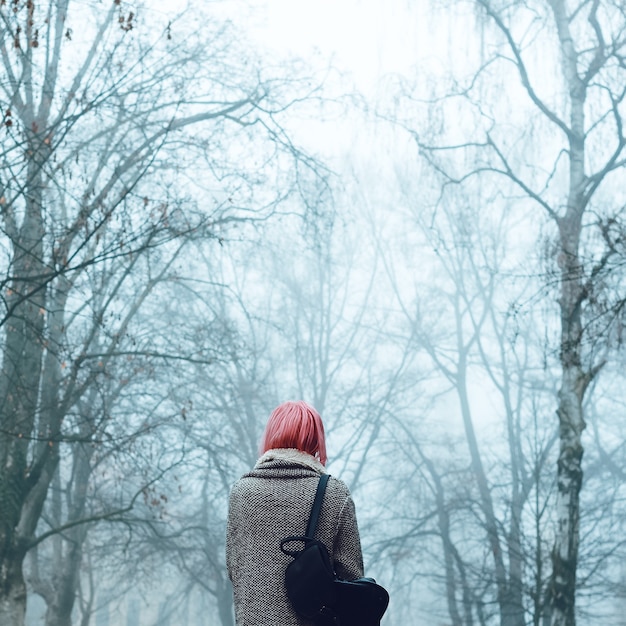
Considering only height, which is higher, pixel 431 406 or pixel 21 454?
pixel 431 406

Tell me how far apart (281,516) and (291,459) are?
17 centimetres

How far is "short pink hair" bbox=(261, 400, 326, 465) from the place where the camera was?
2885 mm

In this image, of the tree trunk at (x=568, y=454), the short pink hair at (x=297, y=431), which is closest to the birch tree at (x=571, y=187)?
the tree trunk at (x=568, y=454)

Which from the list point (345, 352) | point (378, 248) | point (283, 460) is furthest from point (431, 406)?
point (283, 460)

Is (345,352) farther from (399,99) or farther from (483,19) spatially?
(483,19)

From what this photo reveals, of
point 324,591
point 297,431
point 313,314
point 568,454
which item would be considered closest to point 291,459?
point 297,431

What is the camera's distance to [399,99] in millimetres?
15984

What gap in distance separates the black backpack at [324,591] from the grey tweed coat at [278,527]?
4cm

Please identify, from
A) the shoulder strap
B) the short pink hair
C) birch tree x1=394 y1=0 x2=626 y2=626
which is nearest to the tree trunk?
birch tree x1=394 y1=0 x2=626 y2=626

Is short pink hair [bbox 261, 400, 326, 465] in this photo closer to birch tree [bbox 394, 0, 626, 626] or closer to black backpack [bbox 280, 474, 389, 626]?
black backpack [bbox 280, 474, 389, 626]

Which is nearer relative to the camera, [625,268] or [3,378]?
[3,378]

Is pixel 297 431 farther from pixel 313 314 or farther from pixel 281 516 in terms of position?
pixel 313 314

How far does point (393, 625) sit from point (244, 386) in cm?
1405

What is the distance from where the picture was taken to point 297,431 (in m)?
2.88
